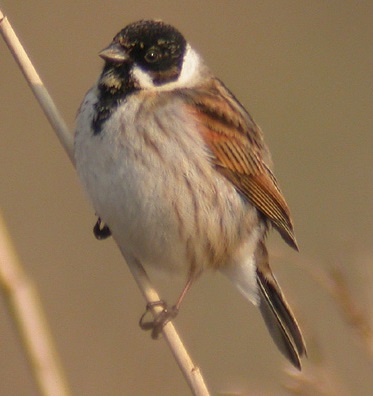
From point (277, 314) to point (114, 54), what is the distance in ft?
4.58

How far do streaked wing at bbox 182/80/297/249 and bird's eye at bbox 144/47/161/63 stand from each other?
0.20 metres

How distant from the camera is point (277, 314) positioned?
4781 mm

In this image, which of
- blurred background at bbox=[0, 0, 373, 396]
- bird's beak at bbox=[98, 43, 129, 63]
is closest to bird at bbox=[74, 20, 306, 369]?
bird's beak at bbox=[98, 43, 129, 63]

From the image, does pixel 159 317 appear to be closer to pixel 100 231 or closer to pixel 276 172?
pixel 100 231

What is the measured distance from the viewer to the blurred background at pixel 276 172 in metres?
6.05

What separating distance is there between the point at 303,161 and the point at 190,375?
4.30 m

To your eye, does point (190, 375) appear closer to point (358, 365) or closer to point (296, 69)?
point (358, 365)

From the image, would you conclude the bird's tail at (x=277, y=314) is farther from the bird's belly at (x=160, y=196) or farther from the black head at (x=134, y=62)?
the black head at (x=134, y=62)

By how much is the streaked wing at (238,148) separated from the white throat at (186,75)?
0.06 m

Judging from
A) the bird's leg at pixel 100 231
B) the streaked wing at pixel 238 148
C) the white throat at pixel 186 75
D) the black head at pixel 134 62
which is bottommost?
the bird's leg at pixel 100 231

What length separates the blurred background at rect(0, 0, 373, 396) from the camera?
6.05 metres

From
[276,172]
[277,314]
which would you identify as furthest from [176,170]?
[276,172]

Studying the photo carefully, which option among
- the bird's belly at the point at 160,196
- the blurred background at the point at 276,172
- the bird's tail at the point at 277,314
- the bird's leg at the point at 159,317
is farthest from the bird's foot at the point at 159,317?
the bird's tail at the point at 277,314

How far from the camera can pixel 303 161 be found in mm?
7715
